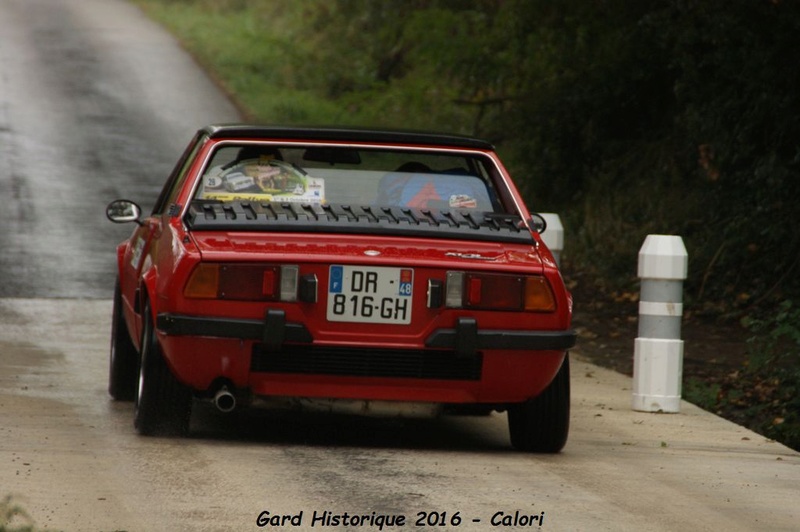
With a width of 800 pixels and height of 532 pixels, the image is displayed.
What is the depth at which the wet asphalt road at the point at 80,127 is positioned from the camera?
15.7 metres

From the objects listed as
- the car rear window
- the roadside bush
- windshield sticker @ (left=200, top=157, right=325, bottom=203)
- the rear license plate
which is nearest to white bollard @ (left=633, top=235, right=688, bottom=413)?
the car rear window

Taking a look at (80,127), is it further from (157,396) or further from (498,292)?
(498,292)

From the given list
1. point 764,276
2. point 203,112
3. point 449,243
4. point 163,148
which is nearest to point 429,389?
point 449,243

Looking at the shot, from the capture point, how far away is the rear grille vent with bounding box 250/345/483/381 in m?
7.06

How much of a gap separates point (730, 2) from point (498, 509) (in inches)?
352

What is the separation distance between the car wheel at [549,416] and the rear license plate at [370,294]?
894 mm

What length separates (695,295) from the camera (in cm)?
1431

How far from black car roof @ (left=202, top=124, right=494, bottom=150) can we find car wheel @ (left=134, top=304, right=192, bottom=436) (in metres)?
1.00

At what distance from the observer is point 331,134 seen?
8000 mm

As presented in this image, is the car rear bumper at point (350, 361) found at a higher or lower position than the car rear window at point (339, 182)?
lower

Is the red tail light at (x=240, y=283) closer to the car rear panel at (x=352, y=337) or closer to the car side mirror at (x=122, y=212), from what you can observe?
the car rear panel at (x=352, y=337)

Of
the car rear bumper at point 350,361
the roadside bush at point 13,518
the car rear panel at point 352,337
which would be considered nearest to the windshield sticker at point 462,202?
the car rear panel at point 352,337

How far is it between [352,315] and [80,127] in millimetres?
17653

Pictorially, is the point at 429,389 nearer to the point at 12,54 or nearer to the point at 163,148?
the point at 163,148
